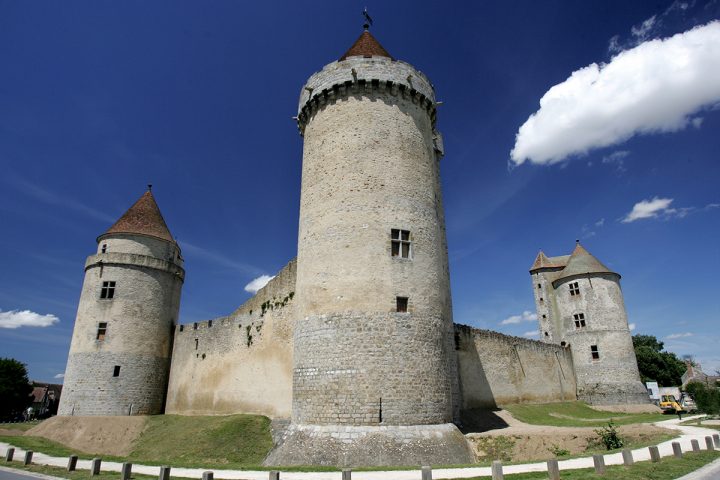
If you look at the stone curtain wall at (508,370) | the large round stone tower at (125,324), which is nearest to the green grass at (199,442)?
the large round stone tower at (125,324)

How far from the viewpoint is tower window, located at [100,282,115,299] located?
26.6m

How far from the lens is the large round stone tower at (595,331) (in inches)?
1207

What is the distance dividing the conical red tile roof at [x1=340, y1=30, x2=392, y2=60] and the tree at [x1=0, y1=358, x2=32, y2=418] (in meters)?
45.0

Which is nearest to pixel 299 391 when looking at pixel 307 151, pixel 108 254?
pixel 307 151

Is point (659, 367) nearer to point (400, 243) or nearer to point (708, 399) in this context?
point (708, 399)

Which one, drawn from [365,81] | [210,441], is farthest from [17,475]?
[365,81]

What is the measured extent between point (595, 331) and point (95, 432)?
3275cm

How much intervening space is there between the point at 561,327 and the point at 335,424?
2642 centimetres

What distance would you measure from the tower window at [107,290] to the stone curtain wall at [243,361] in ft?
16.8

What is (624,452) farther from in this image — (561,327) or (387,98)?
(561,327)

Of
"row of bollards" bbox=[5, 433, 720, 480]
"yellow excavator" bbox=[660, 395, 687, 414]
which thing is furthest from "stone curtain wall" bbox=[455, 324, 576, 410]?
"row of bollards" bbox=[5, 433, 720, 480]

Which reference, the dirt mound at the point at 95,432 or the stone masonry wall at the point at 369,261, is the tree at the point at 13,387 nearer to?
the dirt mound at the point at 95,432

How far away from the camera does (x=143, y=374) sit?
26.0m

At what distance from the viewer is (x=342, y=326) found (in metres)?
14.4
